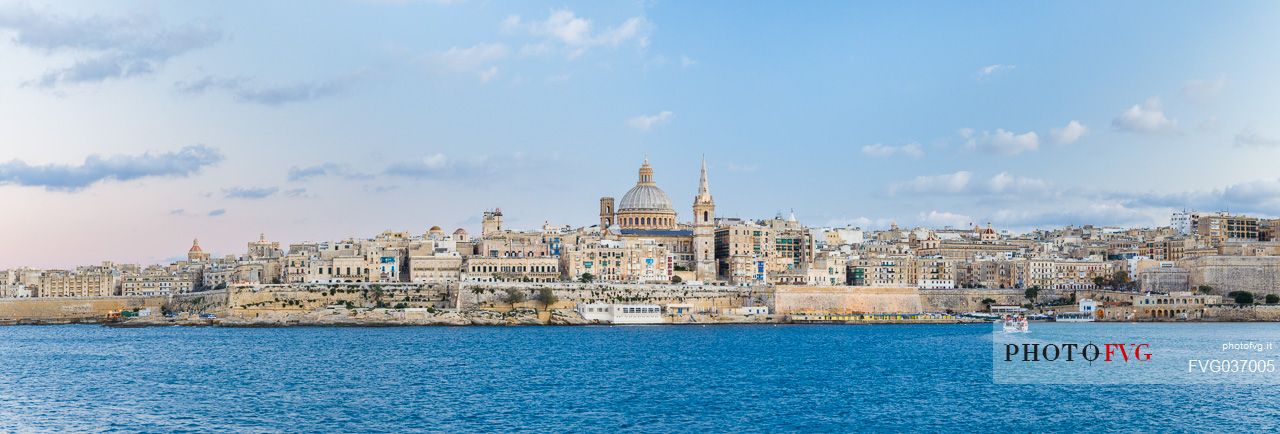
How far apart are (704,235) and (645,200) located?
5.20 m

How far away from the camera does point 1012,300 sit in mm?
69250

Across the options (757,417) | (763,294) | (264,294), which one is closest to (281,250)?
(264,294)

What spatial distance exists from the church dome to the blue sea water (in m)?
33.1

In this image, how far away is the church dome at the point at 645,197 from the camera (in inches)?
3009

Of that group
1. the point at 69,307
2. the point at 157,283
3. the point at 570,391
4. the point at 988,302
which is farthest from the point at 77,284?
the point at 570,391

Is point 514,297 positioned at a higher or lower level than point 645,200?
lower

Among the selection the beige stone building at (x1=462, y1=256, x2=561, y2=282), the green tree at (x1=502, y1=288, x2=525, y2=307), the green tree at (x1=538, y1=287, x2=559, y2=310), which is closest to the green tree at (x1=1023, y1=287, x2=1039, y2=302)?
the beige stone building at (x1=462, y1=256, x2=561, y2=282)

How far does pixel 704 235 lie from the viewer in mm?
72812

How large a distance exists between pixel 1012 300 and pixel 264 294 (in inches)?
1338

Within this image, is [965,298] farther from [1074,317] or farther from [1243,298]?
[1243,298]

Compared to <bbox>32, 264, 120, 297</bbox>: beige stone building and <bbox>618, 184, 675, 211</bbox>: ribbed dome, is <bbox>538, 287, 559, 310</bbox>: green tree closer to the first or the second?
<bbox>618, 184, 675, 211</bbox>: ribbed dome

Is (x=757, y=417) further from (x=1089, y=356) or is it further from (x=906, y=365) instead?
(x=1089, y=356)

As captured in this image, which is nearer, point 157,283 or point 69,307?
point 69,307

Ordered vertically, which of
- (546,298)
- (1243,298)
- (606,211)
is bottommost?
(1243,298)
